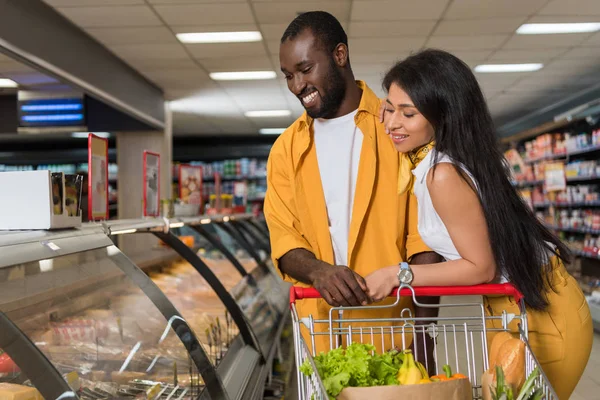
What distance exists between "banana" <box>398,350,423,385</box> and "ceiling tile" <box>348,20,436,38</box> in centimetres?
562

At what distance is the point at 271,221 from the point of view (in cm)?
200

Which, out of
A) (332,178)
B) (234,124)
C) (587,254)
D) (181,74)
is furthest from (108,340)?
(234,124)

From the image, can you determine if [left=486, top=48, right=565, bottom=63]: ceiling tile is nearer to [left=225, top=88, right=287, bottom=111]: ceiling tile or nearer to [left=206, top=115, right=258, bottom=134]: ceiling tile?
[left=225, top=88, right=287, bottom=111]: ceiling tile

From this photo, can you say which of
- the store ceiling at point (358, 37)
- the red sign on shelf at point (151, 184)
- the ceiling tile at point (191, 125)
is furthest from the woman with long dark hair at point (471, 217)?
the ceiling tile at point (191, 125)

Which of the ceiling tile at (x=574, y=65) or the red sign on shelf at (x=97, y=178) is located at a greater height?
the ceiling tile at (x=574, y=65)

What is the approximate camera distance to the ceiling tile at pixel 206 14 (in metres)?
5.89

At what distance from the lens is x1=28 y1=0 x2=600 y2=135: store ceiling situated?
5988 millimetres

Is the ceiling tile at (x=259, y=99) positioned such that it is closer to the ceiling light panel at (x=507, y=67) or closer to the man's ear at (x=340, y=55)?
the ceiling light panel at (x=507, y=67)

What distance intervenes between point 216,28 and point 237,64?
177 centimetres

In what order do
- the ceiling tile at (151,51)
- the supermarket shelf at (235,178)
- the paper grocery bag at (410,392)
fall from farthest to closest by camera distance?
the supermarket shelf at (235,178)
the ceiling tile at (151,51)
the paper grocery bag at (410,392)

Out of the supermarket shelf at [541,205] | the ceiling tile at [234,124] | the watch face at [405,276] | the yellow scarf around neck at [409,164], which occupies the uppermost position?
the ceiling tile at [234,124]

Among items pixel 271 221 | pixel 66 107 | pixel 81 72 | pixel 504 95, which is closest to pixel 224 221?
pixel 81 72

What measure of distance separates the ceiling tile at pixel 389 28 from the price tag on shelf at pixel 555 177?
3708 millimetres

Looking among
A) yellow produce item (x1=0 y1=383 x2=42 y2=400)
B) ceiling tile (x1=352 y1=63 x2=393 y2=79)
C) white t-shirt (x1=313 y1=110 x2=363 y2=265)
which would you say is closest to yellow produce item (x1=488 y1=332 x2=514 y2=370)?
white t-shirt (x1=313 y1=110 x2=363 y2=265)
